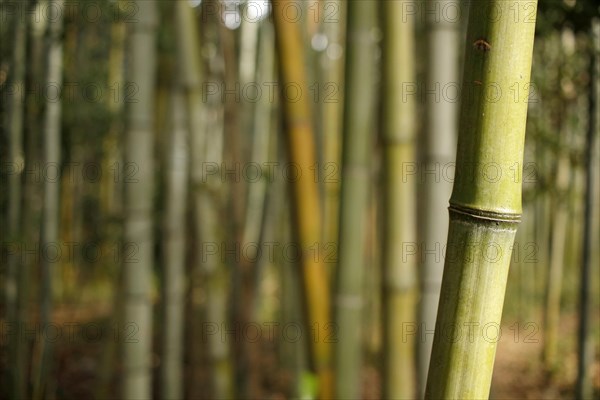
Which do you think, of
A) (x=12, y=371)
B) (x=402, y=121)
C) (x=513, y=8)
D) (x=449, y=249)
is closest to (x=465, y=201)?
(x=449, y=249)

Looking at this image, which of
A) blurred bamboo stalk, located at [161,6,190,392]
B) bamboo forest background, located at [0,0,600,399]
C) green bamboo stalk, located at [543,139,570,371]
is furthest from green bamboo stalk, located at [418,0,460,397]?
green bamboo stalk, located at [543,139,570,371]

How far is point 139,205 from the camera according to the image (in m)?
1.82

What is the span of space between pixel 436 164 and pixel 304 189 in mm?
335

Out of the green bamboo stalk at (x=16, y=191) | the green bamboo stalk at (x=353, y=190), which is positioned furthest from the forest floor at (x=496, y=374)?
the green bamboo stalk at (x=353, y=190)

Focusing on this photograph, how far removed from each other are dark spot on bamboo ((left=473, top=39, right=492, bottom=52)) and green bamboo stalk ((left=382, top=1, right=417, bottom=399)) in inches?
24.6

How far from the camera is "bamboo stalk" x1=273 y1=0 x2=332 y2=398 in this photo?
120cm

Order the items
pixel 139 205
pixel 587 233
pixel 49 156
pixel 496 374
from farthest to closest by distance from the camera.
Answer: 1. pixel 496 374
2. pixel 587 233
3. pixel 49 156
4. pixel 139 205

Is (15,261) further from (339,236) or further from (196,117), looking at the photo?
(339,236)

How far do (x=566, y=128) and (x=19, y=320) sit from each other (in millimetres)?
3391

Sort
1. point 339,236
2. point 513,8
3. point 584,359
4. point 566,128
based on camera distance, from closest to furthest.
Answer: point 513,8 < point 339,236 < point 584,359 < point 566,128

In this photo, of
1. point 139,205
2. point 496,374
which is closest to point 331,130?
point 139,205

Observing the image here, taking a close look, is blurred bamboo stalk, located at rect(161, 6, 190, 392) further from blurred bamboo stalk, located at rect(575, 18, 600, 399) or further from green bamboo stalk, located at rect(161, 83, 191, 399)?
blurred bamboo stalk, located at rect(575, 18, 600, 399)

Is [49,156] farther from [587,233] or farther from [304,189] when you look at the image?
[587,233]

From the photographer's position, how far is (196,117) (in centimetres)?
210
